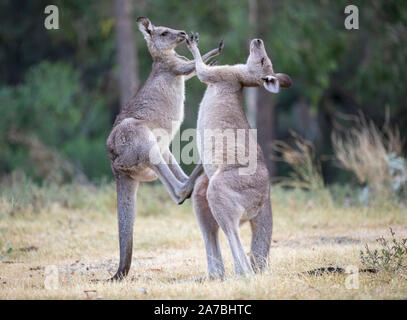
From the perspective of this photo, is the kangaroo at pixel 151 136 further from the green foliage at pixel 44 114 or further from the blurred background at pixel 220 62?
the green foliage at pixel 44 114

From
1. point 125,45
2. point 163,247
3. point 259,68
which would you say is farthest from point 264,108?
point 259,68

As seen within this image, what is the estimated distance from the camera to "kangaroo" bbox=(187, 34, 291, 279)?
17.0 feet

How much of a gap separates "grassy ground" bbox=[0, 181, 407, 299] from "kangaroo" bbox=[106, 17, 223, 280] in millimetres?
770

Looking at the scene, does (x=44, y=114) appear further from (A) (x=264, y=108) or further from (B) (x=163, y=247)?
(B) (x=163, y=247)

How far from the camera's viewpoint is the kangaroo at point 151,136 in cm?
614

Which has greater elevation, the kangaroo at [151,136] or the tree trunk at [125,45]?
the tree trunk at [125,45]

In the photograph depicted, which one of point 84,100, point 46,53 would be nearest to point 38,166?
point 84,100

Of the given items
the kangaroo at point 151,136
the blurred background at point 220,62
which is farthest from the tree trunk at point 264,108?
the kangaroo at point 151,136

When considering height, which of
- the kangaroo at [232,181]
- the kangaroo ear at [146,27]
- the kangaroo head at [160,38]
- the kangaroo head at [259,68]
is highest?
the kangaroo ear at [146,27]

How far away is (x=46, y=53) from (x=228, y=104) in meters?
20.0

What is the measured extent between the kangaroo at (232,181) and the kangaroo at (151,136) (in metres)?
0.42

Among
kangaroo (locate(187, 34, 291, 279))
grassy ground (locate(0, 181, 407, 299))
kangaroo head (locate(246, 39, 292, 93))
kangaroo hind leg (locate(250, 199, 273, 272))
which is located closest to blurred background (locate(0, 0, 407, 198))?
grassy ground (locate(0, 181, 407, 299))

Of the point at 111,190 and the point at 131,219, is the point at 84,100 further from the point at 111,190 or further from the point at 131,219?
the point at 131,219

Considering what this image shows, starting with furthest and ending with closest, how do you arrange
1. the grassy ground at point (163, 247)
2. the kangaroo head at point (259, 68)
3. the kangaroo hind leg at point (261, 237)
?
the kangaroo head at point (259, 68)
the kangaroo hind leg at point (261, 237)
the grassy ground at point (163, 247)
